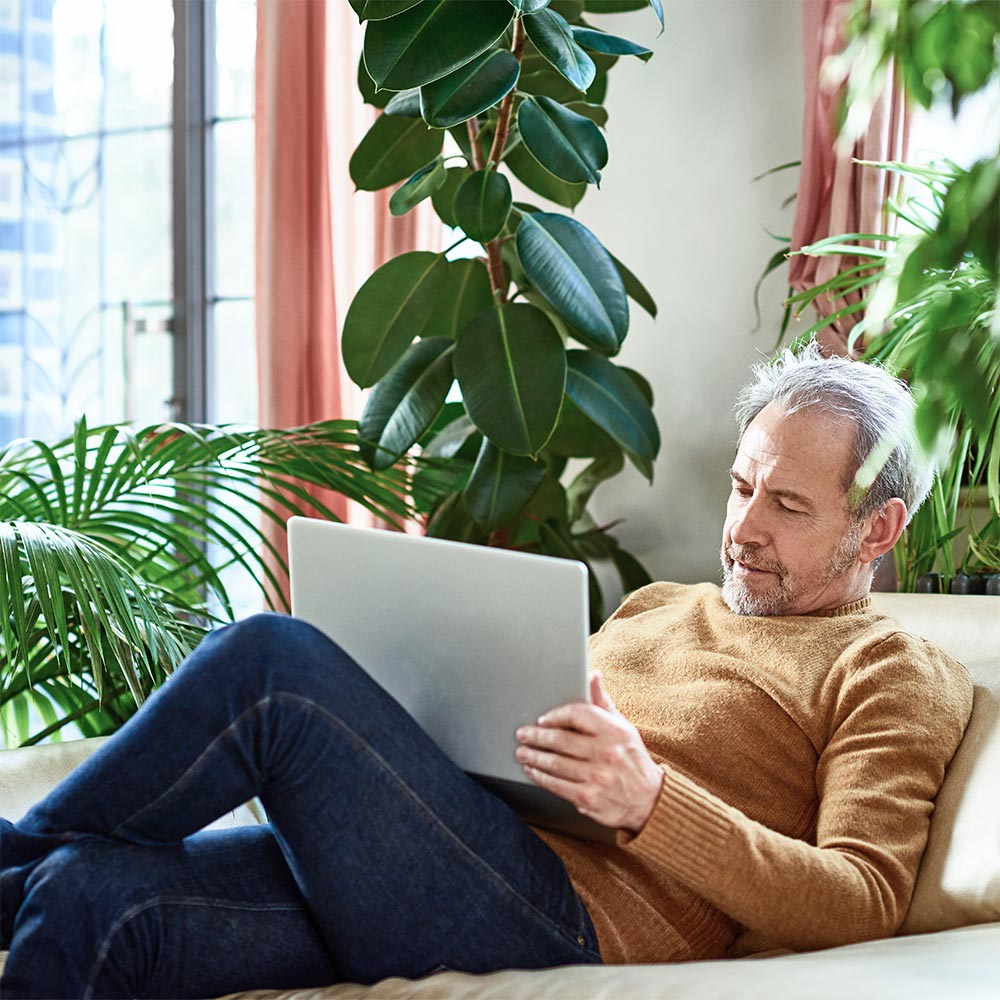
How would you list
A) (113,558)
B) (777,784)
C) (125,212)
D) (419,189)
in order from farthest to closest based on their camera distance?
(125,212), (419,189), (113,558), (777,784)

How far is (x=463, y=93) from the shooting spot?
2035mm

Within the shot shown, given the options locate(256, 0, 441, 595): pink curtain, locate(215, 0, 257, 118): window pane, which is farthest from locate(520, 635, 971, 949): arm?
locate(215, 0, 257, 118): window pane

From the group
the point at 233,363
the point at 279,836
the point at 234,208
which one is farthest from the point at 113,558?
the point at 234,208

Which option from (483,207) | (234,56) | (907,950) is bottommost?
(907,950)

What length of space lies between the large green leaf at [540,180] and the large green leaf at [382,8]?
569 mm

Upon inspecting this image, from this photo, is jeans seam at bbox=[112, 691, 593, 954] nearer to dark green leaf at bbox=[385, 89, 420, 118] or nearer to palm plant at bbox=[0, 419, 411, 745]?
palm plant at bbox=[0, 419, 411, 745]

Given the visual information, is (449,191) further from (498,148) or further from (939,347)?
(939,347)

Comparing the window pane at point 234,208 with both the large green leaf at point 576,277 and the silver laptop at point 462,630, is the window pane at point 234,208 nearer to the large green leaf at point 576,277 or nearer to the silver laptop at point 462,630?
the large green leaf at point 576,277

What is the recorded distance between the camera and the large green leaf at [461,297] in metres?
2.58

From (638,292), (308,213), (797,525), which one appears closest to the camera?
(797,525)

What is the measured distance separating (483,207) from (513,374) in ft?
0.96

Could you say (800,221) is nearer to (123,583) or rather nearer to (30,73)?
(123,583)

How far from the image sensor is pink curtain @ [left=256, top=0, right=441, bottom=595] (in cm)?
330

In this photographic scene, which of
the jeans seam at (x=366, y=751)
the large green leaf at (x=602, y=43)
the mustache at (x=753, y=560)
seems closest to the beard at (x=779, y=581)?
the mustache at (x=753, y=560)
